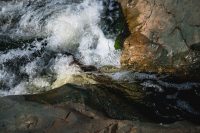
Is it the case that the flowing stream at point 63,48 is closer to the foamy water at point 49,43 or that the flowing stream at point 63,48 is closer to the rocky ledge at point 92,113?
the foamy water at point 49,43

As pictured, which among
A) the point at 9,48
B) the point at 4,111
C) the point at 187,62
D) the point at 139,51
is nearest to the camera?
the point at 4,111

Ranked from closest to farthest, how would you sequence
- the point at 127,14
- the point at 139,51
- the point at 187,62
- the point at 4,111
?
the point at 4,111, the point at 187,62, the point at 139,51, the point at 127,14

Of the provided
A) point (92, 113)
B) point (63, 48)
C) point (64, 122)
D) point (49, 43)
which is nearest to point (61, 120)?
point (64, 122)

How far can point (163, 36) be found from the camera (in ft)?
15.7

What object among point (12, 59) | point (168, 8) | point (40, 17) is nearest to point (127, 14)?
point (168, 8)

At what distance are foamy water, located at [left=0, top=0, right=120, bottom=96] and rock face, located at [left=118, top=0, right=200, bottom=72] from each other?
16.1 inches

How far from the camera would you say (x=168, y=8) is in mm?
4871

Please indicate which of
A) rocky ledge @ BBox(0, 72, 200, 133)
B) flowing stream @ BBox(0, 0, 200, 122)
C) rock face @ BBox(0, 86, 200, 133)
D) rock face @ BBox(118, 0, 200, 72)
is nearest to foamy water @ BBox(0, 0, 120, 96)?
flowing stream @ BBox(0, 0, 200, 122)

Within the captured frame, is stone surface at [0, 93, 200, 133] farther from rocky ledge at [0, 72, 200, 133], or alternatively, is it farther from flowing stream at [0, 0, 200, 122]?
flowing stream at [0, 0, 200, 122]

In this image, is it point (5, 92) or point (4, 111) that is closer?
Result: point (4, 111)

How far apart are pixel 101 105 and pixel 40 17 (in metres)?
3.21

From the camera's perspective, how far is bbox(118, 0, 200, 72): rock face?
4.60m

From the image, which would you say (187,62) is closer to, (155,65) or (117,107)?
(155,65)

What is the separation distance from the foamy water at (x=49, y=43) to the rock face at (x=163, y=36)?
0.41 metres
